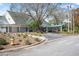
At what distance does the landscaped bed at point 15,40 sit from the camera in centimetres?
517

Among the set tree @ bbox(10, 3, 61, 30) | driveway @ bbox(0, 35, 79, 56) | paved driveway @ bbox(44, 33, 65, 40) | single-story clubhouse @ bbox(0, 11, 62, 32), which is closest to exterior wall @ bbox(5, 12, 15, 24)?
single-story clubhouse @ bbox(0, 11, 62, 32)

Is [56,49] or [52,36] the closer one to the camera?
[56,49]

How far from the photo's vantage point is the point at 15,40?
523 centimetres

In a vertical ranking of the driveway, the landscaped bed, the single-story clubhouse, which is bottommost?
the driveway

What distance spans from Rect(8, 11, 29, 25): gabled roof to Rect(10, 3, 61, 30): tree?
5 cm

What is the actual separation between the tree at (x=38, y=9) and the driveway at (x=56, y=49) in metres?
0.34

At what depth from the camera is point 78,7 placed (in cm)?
521

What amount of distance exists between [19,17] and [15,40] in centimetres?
34

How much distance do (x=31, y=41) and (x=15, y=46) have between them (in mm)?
251

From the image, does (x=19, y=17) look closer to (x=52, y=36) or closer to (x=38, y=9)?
(x=38, y=9)

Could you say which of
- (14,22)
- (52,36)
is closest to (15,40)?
(14,22)

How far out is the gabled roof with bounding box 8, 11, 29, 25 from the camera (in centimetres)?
525

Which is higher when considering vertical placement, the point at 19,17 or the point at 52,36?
the point at 19,17

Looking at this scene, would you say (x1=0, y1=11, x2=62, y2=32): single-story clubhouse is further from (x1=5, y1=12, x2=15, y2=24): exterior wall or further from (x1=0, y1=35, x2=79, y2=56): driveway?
(x1=0, y1=35, x2=79, y2=56): driveway
